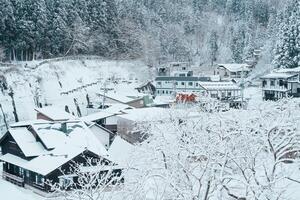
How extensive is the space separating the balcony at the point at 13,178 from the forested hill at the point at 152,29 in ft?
67.0

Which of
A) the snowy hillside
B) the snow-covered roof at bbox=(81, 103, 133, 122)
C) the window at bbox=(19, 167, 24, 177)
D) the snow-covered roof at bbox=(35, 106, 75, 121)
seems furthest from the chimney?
the snowy hillside

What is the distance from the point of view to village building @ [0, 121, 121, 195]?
63.0 feet

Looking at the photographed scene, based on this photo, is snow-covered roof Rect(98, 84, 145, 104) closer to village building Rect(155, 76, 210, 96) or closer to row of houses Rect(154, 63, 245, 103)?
village building Rect(155, 76, 210, 96)

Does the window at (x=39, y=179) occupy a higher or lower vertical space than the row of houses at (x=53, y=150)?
lower

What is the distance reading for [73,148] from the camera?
20062mm

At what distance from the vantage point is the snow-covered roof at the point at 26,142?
68.6 ft

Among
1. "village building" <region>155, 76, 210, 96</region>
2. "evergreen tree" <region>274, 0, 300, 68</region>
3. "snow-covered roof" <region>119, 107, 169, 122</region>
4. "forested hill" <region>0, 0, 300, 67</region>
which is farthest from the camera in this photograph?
"village building" <region>155, 76, 210, 96</region>

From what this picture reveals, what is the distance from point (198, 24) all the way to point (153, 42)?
16.9m

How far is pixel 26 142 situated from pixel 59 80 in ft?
67.4

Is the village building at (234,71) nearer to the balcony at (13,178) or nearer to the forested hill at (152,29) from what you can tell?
the forested hill at (152,29)

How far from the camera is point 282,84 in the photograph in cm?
3700

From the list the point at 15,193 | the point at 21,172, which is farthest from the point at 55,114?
the point at 15,193

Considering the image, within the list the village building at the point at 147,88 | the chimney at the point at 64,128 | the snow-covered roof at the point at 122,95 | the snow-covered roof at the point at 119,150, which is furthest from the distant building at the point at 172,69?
the chimney at the point at 64,128

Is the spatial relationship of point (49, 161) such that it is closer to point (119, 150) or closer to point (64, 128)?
point (64, 128)
